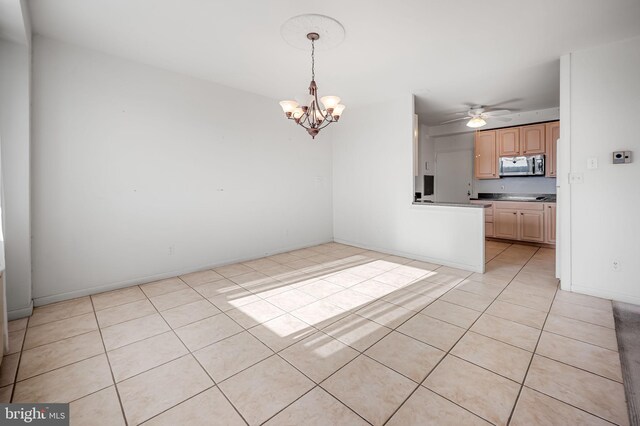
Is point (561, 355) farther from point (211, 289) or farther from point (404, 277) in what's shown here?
point (211, 289)

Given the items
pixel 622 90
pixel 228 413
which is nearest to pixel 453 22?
pixel 622 90

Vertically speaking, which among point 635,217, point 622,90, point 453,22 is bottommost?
point 635,217

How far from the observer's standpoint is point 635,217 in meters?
2.89

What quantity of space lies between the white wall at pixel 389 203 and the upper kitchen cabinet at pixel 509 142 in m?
2.67

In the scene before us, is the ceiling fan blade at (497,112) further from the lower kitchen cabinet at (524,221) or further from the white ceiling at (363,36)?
the lower kitchen cabinet at (524,221)

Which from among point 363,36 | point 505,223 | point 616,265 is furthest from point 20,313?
point 505,223

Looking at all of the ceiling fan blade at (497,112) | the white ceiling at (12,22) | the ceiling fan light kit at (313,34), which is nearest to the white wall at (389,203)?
the ceiling fan blade at (497,112)

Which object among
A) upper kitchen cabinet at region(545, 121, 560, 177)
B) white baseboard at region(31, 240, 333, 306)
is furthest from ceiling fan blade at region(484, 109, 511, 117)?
white baseboard at region(31, 240, 333, 306)

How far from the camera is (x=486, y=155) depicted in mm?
6141

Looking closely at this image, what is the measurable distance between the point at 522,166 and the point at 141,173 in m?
6.82

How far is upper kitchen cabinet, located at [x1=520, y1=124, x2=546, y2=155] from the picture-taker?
5426mm

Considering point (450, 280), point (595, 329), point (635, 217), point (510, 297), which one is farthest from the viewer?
point (450, 280)

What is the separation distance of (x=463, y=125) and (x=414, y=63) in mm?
3608

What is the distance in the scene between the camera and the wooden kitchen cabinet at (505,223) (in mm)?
5676
